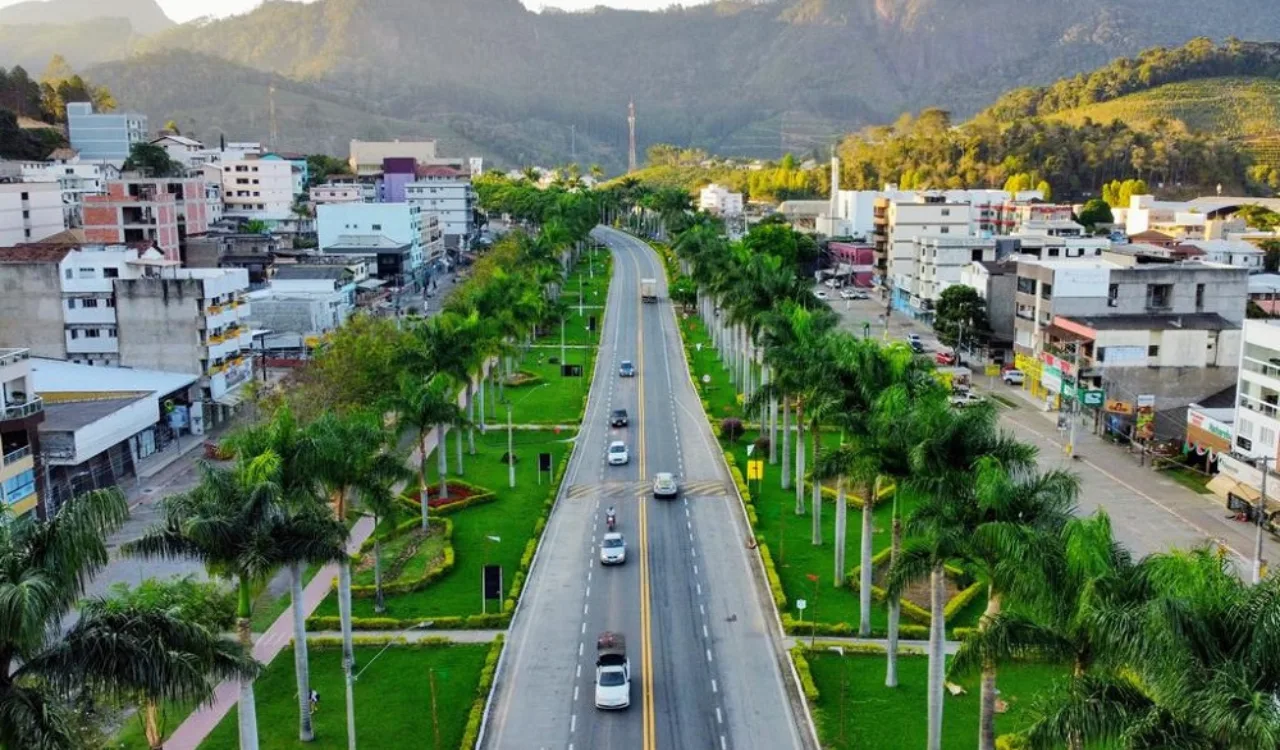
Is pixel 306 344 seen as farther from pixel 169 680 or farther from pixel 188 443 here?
pixel 169 680

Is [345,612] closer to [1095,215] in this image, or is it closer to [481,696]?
[481,696]

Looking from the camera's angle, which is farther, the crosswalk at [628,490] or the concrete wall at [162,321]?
the concrete wall at [162,321]

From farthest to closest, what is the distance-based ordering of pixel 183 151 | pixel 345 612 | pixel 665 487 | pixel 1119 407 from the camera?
pixel 183 151 → pixel 1119 407 → pixel 665 487 → pixel 345 612

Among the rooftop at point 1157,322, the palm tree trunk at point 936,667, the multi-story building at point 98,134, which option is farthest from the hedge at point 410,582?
the multi-story building at point 98,134

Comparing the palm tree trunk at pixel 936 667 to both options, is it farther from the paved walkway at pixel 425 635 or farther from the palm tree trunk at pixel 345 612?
the palm tree trunk at pixel 345 612

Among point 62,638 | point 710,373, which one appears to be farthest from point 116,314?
point 62,638

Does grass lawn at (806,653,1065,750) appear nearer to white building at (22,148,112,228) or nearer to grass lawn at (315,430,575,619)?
grass lawn at (315,430,575,619)

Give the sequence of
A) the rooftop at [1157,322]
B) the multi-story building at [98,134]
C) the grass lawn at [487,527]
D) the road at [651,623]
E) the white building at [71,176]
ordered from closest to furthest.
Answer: the road at [651,623], the grass lawn at [487,527], the rooftop at [1157,322], the white building at [71,176], the multi-story building at [98,134]
